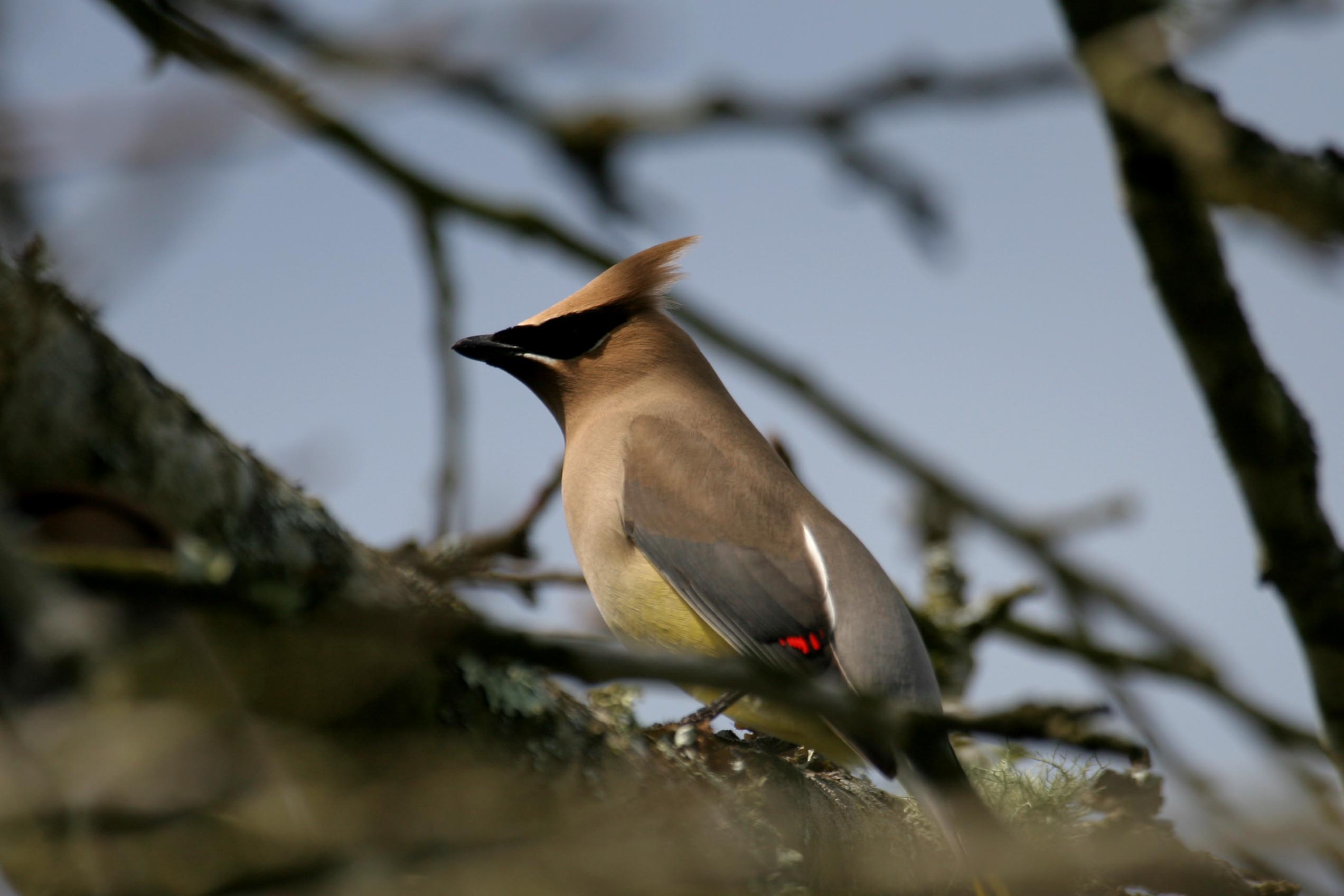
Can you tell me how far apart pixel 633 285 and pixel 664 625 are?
1.54 meters

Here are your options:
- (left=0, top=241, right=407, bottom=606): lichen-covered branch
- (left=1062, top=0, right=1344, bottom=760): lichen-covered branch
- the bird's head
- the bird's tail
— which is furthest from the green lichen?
the bird's head

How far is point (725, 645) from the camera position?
13.2ft

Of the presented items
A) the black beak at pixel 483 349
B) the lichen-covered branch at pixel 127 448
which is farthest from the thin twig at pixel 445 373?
the black beak at pixel 483 349

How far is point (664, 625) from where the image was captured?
409 cm

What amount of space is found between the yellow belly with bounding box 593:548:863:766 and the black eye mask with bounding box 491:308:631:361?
113cm

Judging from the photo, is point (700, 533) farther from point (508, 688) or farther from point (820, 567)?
point (508, 688)

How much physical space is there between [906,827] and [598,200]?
7.09 ft

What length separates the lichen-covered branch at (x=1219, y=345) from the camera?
1604 mm

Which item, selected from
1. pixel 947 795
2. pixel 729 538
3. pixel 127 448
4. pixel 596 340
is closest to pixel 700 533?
pixel 729 538

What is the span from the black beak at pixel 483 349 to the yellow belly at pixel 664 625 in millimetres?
1165

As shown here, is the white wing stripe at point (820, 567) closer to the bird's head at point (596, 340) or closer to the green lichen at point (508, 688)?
the bird's head at point (596, 340)

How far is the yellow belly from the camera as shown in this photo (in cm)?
380

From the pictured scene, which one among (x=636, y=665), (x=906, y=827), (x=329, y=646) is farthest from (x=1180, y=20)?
(x=906, y=827)

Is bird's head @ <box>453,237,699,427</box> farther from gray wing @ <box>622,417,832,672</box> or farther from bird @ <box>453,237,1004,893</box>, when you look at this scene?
gray wing @ <box>622,417,832,672</box>
